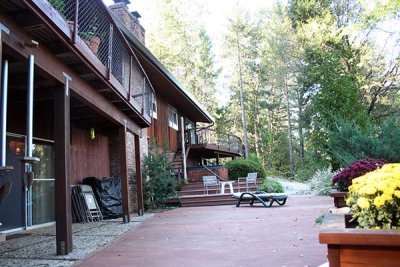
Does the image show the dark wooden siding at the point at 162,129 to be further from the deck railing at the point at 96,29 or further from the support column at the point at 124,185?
the deck railing at the point at 96,29

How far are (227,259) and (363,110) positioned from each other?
13.5 metres

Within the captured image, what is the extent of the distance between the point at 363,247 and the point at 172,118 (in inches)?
690

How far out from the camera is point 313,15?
21.7 meters

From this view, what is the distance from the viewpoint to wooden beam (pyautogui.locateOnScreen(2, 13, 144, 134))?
3719 mm

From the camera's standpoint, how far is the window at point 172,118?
18.5 metres

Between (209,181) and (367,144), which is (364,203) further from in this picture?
(209,181)

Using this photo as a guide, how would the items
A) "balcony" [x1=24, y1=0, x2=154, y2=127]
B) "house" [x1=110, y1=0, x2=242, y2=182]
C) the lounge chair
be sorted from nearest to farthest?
"balcony" [x1=24, y1=0, x2=154, y2=127] < the lounge chair < "house" [x1=110, y1=0, x2=242, y2=182]

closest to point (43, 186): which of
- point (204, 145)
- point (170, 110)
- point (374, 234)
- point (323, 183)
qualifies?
point (374, 234)

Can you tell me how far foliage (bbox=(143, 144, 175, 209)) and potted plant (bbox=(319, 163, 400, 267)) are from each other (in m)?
9.45

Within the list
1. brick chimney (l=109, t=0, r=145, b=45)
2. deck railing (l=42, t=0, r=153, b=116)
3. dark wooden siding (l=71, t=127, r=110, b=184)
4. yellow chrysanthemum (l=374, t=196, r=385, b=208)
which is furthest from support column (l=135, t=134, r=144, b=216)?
yellow chrysanthemum (l=374, t=196, r=385, b=208)

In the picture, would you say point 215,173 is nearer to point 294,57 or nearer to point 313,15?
Result: point 294,57

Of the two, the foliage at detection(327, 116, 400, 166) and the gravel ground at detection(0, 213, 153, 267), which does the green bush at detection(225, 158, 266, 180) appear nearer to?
the foliage at detection(327, 116, 400, 166)

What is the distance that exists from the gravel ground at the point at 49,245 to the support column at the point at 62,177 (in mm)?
225

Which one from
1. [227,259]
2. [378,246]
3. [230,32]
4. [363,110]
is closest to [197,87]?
[230,32]
